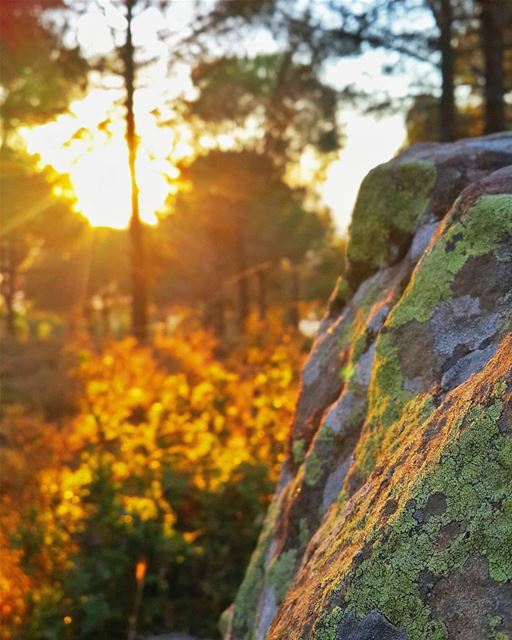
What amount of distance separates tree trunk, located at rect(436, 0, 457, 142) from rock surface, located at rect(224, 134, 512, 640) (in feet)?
19.5

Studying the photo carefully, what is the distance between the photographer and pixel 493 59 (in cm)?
819

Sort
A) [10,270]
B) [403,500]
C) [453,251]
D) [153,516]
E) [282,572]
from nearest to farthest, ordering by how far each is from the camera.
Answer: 1. [403,500]
2. [453,251]
3. [282,572]
4. [153,516]
5. [10,270]

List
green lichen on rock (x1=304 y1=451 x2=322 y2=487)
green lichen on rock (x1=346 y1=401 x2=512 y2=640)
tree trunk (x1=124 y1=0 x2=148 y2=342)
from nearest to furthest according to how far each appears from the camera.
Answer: green lichen on rock (x1=346 y1=401 x2=512 y2=640) < green lichen on rock (x1=304 y1=451 x2=322 y2=487) < tree trunk (x1=124 y1=0 x2=148 y2=342)

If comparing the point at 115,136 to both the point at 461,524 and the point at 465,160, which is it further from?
the point at 461,524

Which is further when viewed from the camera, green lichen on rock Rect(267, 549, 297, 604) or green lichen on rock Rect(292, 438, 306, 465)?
green lichen on rock Rect(292, 438, 306, 465)

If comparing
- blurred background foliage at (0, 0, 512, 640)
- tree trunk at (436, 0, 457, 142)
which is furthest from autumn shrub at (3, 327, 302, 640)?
tree trunk at (436, 0, 457, 142)

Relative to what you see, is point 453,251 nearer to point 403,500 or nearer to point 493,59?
point 403,500

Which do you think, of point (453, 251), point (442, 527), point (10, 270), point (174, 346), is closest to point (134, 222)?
point (174, 346)

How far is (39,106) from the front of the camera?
13.5 meters

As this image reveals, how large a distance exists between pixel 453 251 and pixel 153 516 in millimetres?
2581

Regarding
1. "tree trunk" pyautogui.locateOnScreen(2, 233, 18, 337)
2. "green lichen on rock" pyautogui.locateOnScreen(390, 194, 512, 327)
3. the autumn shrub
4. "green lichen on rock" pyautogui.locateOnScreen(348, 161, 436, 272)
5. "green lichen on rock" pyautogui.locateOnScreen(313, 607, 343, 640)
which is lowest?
the autumn shrub

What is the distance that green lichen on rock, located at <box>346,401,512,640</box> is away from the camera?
1319mm

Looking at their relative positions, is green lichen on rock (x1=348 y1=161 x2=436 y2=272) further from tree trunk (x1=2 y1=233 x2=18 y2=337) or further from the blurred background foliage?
tree trunk (x1=2 y1=233 x2=18 y2=337)

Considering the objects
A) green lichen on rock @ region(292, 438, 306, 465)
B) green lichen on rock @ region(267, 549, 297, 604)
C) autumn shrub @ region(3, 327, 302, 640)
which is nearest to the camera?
green lichen on rock @ region(267, 549, 297, 604)
